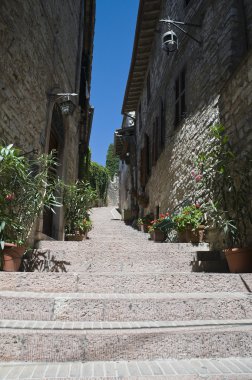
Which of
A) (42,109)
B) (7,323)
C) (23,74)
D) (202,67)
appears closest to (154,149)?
(202,67)

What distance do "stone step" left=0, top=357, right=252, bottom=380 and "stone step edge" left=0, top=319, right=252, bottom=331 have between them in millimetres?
220

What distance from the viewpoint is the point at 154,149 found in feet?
30.5

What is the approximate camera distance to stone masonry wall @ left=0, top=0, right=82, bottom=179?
12.2 feet

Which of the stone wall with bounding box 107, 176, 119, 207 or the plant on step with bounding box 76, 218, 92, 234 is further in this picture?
the stone wall with bounding box 107, 176, 119, 207

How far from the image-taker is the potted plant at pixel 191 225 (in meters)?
4.81

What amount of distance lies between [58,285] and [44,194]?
1.43 metres

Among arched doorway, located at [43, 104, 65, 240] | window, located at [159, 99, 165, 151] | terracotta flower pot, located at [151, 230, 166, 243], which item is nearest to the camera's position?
terracotta flower pot, located at [151, 230, 166, 243]

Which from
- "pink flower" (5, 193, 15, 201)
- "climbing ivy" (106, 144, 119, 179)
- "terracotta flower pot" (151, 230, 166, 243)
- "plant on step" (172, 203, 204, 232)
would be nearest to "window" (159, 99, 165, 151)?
"terracotta flower pot" (151, 230, 166, 243)

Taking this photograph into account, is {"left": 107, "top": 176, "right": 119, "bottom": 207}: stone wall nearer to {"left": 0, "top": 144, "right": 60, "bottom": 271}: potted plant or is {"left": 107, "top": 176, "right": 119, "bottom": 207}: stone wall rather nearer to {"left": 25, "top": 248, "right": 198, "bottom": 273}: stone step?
{"left": 25, "top": 248, "right": 198, "bottom": 273}: stone step

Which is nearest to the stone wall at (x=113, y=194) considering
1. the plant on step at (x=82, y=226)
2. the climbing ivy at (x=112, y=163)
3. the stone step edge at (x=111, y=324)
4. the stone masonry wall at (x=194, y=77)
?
the climbing ivy at (x=112, y=163)

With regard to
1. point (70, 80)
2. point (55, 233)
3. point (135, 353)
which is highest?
point (70, 80)

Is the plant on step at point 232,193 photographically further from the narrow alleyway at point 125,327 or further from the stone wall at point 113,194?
the stone wall at point 113,194

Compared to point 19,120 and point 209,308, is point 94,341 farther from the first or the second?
point 19,120

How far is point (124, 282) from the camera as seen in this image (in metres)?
2.65
